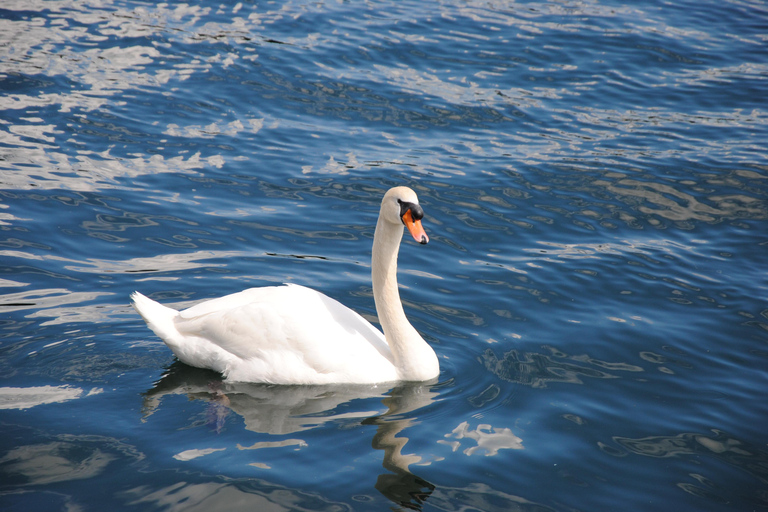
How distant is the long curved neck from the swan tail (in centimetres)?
182

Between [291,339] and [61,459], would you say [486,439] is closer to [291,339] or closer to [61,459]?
[291,339]

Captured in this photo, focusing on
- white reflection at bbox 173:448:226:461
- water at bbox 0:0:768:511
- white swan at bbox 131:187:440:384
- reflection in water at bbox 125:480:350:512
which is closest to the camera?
reflection in water at bbox 125:480:350:512

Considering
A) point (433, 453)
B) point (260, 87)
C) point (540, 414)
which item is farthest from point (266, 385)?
point (260, 87)

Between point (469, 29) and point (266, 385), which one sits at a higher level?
point (469, 29)

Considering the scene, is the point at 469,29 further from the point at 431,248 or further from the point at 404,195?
the point at 404,195

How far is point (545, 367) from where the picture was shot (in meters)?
6.70

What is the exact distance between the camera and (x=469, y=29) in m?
16.8

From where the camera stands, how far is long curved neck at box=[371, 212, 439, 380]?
6.32m

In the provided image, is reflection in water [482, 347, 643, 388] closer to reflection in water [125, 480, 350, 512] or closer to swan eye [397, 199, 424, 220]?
swan eye [397, 199, 424, 220]

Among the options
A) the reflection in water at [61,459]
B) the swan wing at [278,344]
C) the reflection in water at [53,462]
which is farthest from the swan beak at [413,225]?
the reflection in water at [53,462]

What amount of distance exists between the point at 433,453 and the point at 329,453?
77cm

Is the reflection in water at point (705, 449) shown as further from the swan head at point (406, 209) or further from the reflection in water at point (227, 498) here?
the reflection in water at point (227, 498)

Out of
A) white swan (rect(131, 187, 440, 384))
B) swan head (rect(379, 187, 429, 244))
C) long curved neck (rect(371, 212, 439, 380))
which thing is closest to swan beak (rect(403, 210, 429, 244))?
swan head (rect(379, 187, 429, 244))

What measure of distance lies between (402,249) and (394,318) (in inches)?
107
